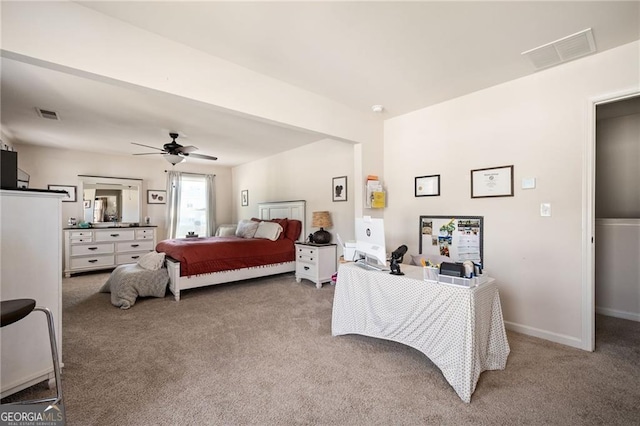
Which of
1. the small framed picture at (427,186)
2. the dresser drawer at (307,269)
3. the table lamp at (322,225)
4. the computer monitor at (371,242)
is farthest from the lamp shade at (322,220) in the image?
the computer monitor at (371,242)

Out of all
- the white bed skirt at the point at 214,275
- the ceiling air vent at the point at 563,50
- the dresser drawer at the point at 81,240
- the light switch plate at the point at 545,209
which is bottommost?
the white bed skirt at the point at 214,275

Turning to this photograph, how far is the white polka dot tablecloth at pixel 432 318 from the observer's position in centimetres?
174

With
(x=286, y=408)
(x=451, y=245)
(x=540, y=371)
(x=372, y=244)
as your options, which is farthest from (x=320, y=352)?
(x=451, y=245)

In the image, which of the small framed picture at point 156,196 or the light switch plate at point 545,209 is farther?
the small framed picture at point 156,196

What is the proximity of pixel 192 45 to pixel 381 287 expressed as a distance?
246cm

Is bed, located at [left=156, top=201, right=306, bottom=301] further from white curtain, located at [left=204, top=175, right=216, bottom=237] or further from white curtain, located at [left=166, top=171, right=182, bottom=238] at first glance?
white curtain, located at [left=204, top=175, right=216, bottom=237]

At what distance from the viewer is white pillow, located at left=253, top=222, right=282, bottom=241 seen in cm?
496

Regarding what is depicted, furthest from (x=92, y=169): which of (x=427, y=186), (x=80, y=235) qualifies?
(x=427, y=186)

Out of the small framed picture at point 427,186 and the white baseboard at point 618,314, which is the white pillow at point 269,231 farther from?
the white baseboard at point 618,314

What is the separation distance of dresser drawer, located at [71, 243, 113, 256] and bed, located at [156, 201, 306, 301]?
1806mm

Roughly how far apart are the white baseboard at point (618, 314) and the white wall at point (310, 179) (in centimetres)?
309

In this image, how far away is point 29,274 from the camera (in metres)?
1.76

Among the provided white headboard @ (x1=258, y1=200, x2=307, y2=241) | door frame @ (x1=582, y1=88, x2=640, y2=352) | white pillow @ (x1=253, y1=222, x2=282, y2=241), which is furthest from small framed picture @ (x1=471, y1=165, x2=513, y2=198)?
white pillow @ (x1=253, y1=222, x2=282, y2=241)

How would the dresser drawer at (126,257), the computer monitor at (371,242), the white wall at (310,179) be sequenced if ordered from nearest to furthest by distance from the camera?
1. the computer monitor at (371,242)
2. the white wall at (310,179)
3. the dresser drawer at (126,257)
